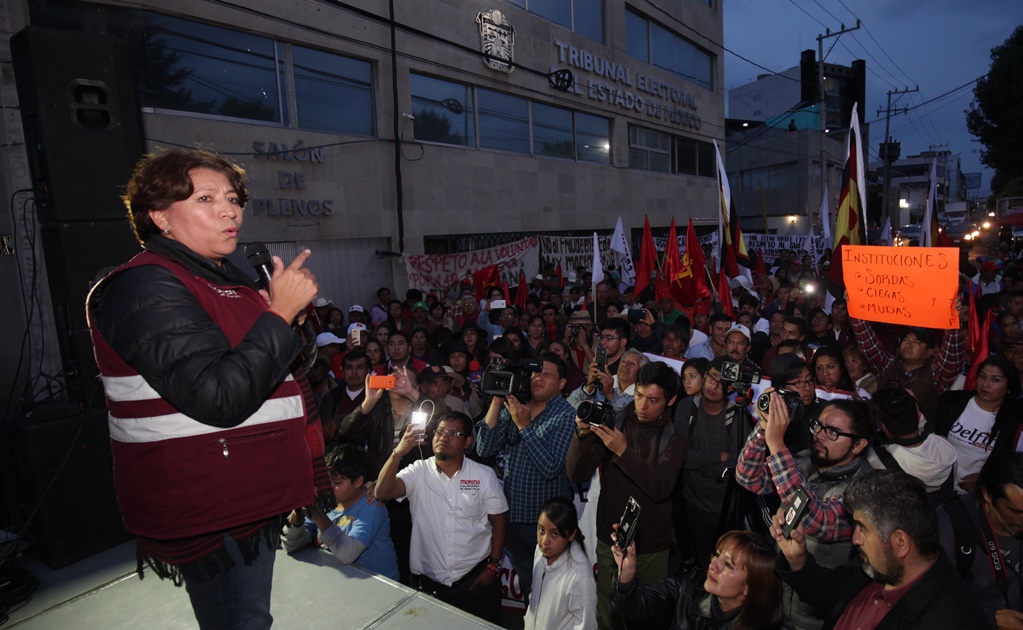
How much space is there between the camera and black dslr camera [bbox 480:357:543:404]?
357 centimetres

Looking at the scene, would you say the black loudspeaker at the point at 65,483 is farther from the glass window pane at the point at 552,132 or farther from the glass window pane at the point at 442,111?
the glass window pane at the point at 552,132

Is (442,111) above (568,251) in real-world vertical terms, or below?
above

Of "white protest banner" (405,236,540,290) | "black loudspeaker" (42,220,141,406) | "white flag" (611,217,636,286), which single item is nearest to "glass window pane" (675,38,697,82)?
"white protest banner" (405,236,540,290)

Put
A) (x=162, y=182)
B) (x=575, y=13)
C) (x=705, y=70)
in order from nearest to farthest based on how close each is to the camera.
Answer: (x=162, y=182)
(x=575, y=13)
(x=705, y=70)

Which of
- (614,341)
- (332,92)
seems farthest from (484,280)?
(614,341)

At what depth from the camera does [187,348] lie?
1321 millimetres

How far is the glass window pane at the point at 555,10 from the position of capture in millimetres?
15992

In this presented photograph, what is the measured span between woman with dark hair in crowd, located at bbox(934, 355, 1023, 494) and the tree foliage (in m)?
31.8

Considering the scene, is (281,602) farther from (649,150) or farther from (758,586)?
(649,150)

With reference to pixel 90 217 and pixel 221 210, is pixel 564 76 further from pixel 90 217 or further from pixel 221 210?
pixel 221 210

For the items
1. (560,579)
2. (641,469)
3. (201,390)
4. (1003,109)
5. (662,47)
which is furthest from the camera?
(1003,109)

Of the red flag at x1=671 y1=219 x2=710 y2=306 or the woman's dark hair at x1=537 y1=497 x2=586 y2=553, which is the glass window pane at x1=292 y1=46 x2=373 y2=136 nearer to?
the red flag at x1=671 y1=219 x2=710 y2=306

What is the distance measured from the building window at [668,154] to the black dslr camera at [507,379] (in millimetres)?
17460

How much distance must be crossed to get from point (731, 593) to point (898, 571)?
739 mm
